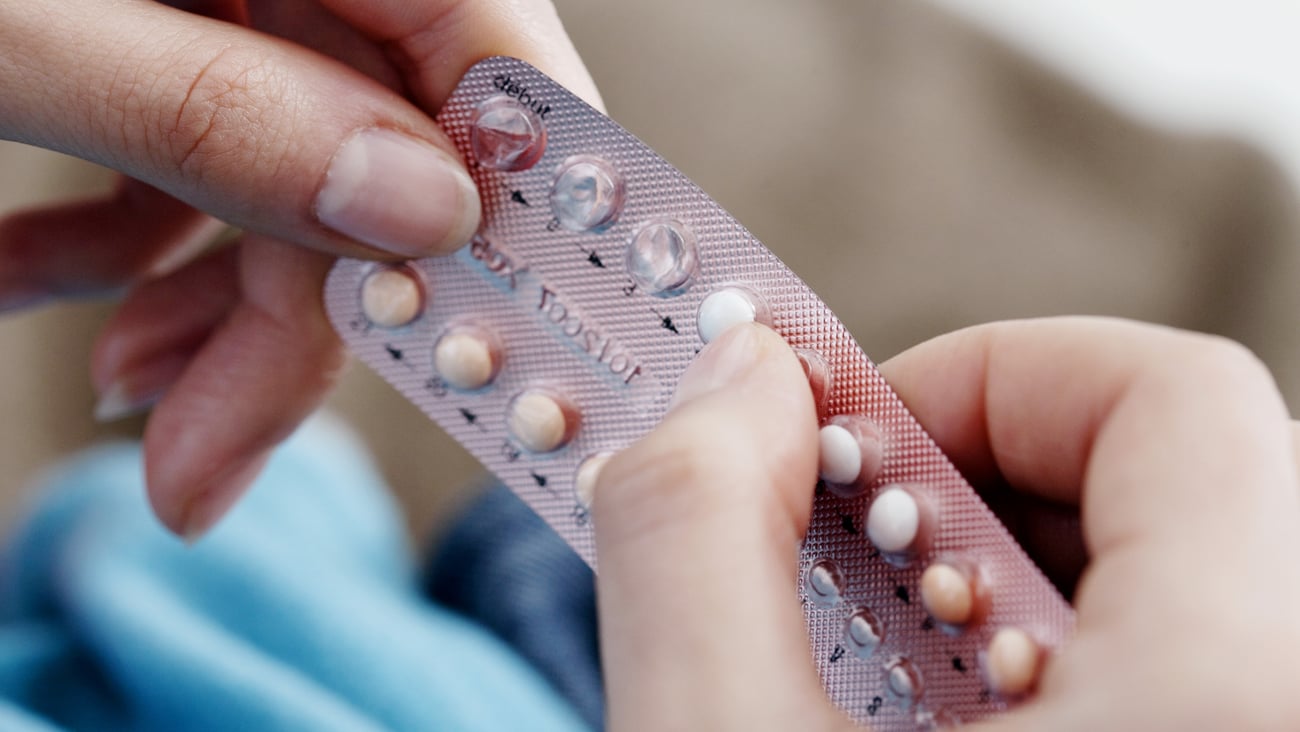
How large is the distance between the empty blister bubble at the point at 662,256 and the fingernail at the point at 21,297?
0.34 metres

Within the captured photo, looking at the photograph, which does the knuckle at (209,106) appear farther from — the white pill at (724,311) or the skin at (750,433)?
the white pill at (724,311)

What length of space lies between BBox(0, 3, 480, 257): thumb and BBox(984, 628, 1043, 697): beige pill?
179 mm

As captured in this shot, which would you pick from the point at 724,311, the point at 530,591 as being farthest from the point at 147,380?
the point at 724,311

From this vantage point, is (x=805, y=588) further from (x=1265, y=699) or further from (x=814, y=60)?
(x=814, y=60)

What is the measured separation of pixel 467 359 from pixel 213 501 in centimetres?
20

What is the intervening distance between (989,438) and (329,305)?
0.21 meters

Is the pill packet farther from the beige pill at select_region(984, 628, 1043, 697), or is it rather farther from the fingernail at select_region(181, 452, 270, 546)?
the fingernail at select_region(181, 452, 270, 546)

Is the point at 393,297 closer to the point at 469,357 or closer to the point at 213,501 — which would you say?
the point at 469,357

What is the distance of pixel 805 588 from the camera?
0.27 meters

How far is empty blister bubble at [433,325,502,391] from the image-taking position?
313 millimetres

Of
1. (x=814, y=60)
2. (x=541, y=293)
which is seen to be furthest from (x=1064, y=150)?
(x=541, y=293)

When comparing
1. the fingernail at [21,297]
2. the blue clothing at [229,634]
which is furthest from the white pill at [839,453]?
the fingernail at [21,297]

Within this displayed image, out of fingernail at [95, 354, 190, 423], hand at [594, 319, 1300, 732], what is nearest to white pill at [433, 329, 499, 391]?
hand at [594, 319, 1300, 732]

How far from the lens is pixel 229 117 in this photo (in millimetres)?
276
